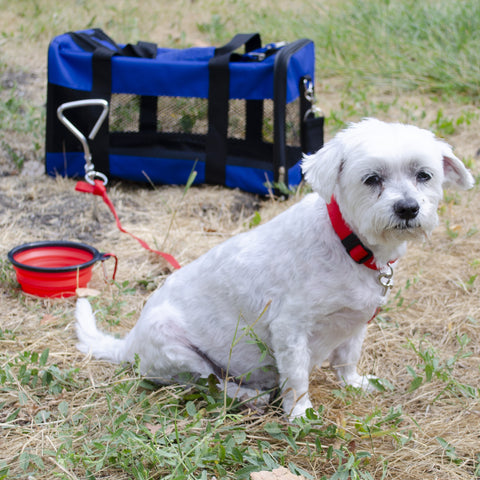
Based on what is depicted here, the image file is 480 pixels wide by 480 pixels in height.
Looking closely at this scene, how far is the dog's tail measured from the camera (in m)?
2.71

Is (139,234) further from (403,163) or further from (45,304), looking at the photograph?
(403,163)

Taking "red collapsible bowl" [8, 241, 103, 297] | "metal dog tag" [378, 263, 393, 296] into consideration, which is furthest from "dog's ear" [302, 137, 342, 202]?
"red collapsible bowl" [8, 241, 103, 297]

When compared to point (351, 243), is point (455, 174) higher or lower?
higher

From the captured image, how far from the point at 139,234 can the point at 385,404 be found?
2.02 m

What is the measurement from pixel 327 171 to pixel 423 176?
323mm

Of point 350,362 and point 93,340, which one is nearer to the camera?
point 350,362

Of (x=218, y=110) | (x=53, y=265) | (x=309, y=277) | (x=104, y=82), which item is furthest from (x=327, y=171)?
(x=104, y=82)

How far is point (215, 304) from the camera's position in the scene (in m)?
2.41

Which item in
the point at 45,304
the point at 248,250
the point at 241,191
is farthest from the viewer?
the point at 241,191

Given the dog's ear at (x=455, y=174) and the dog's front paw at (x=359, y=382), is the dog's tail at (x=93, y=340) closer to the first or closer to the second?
the dog's front paw at (x=359, y=382)

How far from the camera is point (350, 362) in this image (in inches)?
102

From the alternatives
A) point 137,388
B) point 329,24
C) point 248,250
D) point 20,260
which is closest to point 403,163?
point 248,250

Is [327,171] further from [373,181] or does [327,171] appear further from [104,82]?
[104,82]

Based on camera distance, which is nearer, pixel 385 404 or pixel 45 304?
pixel 385 404
